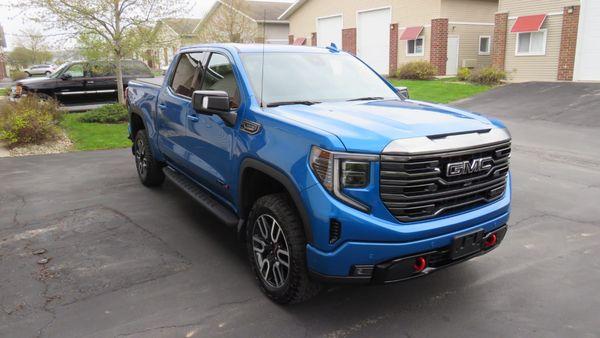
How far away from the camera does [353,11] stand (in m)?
28.0

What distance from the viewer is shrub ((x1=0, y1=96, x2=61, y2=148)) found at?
376 inches

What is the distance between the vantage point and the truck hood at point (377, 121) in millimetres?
2941

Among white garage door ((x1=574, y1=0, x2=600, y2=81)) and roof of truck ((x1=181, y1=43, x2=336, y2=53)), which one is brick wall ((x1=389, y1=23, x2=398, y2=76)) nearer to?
white garage door ((x1=574, y1=0, x2=600, y2=81))

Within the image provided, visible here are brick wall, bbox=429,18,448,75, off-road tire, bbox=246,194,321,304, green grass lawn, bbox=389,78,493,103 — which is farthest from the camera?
brick wall, bbox=429,18,448,75

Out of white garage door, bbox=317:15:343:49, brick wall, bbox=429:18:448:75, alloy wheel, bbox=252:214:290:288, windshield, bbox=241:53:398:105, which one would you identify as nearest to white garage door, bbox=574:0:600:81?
brick wall, bbox=429:18:448:75

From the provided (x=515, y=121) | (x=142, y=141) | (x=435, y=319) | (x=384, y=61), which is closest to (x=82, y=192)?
(x=142, y=141)

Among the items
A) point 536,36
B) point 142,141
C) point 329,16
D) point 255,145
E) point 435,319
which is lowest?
point 435,319

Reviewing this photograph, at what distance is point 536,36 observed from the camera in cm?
1980

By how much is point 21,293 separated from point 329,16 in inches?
1122

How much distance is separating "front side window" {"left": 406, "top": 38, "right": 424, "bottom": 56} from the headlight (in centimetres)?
2312

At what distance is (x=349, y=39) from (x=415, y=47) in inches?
196

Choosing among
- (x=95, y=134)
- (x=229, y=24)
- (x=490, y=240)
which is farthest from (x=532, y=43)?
(x=490, y=240)

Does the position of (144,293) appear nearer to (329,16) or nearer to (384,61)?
(384,61)

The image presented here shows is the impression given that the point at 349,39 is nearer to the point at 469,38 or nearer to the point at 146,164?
the point at 469,38
